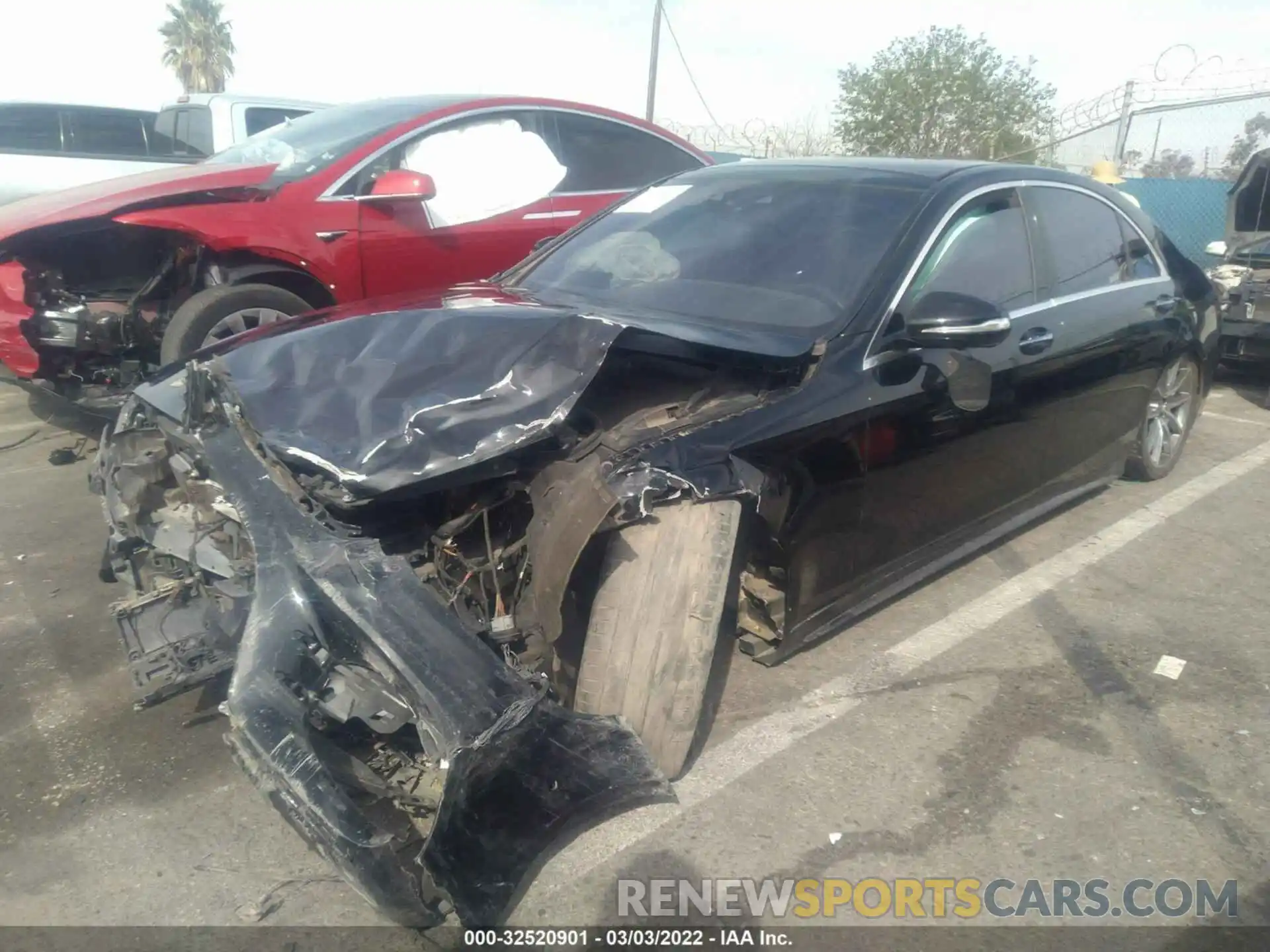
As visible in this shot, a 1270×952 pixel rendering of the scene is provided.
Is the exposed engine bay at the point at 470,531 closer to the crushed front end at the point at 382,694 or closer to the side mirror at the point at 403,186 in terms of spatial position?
the crushed front end at the point at 382,694

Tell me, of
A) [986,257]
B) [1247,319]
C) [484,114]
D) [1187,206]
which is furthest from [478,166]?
[1187,206]

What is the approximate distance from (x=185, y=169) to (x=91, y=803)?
3.89 m

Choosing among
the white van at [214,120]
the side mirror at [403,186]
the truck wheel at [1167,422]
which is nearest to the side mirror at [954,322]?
the truck wheel at [1167,422]

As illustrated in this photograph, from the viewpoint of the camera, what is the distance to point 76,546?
418cm

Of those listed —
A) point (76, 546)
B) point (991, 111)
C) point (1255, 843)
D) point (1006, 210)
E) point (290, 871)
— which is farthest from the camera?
point (991, 111)

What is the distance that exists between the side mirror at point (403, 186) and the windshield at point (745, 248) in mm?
1136

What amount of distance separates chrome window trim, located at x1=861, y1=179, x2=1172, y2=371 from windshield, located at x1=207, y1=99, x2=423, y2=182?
3.24m

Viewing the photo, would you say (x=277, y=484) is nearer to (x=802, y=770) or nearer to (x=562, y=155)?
(x=802, y=770)

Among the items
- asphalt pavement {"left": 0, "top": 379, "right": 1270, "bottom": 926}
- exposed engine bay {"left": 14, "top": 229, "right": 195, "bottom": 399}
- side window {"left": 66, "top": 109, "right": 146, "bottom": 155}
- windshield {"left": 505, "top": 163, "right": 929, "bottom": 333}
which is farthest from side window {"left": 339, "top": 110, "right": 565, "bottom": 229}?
side window {"left": 66, "top": 109, "right": 146, "bottom": 155}

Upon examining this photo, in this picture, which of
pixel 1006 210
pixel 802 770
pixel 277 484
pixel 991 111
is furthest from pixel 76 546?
pixel 991 111

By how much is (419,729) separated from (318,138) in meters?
4.34

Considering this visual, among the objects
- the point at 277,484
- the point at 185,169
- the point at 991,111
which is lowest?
the point at 277,484

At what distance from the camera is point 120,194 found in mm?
4750

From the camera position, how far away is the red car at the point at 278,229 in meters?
4.73
